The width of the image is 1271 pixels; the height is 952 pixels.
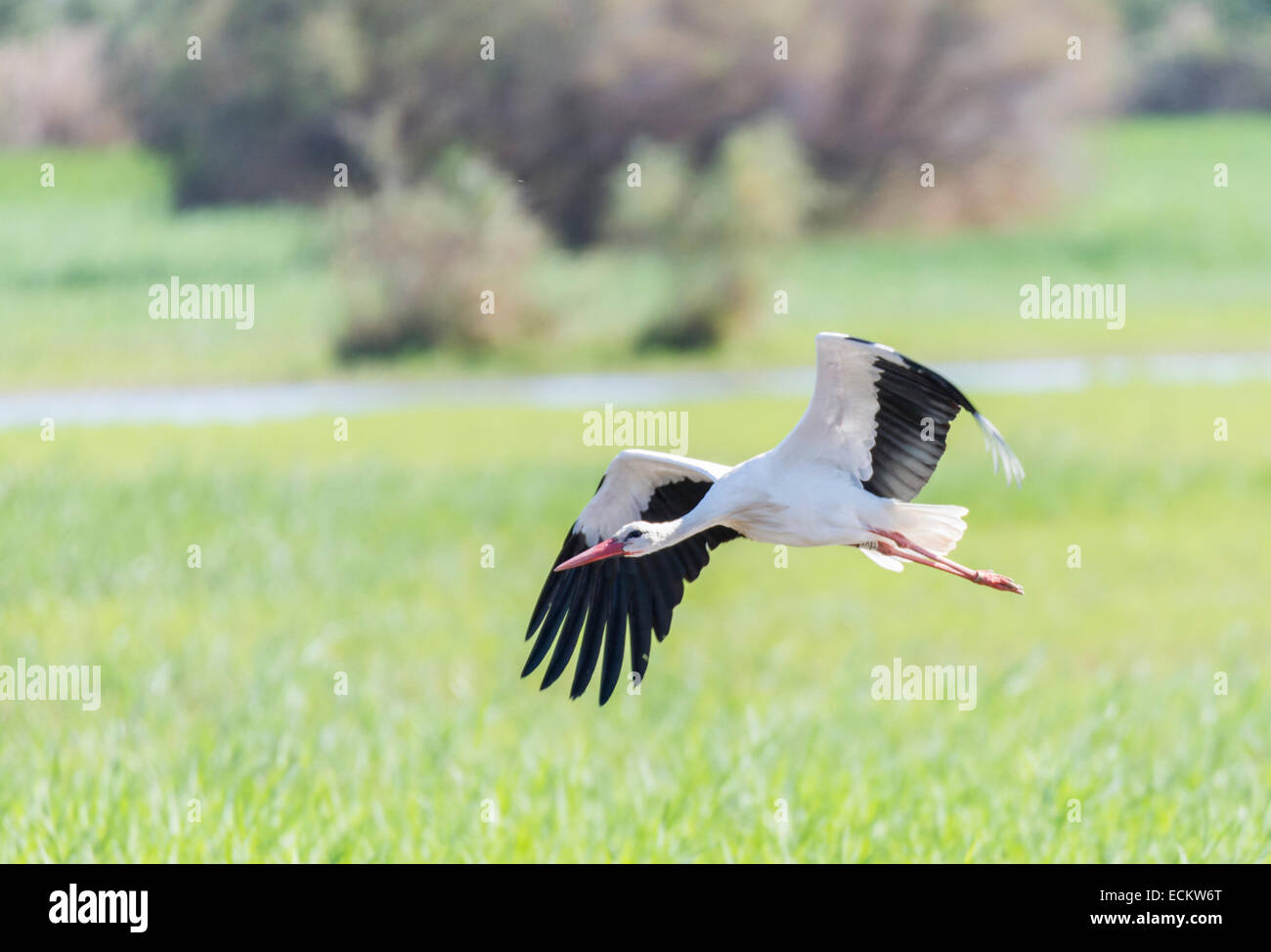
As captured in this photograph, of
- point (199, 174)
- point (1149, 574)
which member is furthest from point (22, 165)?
point (1149, 574)

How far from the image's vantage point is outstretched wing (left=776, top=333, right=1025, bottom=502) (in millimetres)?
3525

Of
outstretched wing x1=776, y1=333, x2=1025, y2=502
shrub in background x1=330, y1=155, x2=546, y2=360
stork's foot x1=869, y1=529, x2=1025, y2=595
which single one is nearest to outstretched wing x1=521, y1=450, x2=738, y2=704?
outstretched wing x1=776, y1=333, x2=1025, y2=502

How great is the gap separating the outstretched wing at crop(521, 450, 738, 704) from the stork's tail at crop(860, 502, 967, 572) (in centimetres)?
70

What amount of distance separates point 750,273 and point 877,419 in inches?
1075

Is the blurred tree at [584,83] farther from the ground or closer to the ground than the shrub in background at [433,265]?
farther from the ground

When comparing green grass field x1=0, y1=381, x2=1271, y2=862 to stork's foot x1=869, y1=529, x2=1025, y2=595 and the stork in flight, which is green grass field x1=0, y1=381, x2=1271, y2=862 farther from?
stork's foot x1=869, y1=529, x2=1025, y2=595

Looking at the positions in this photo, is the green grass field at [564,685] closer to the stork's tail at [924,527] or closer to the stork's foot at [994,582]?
the stork's tail at [924,527]

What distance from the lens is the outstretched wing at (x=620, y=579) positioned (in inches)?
167

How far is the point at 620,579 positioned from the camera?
4453 millimetres

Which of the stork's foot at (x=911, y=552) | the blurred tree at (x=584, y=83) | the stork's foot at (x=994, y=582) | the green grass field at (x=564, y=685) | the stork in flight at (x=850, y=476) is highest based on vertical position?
the blurred tree at (x=584, y=83)

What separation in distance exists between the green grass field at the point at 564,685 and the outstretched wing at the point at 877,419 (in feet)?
12.5

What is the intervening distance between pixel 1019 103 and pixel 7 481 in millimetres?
39215

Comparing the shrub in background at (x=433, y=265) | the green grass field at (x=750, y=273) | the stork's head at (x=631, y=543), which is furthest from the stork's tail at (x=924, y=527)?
the shrub in background at (x=433, y=265)

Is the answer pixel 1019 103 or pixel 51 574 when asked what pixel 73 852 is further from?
pixel 1019 103
